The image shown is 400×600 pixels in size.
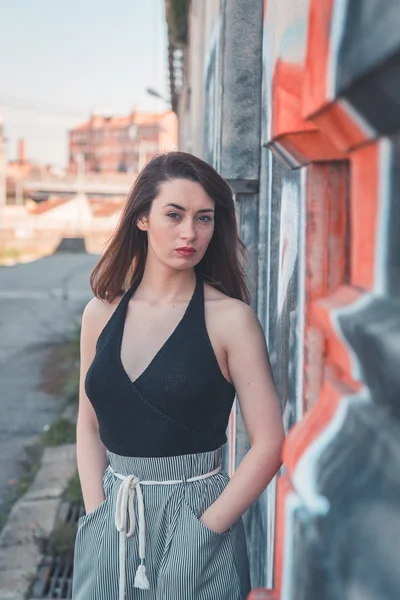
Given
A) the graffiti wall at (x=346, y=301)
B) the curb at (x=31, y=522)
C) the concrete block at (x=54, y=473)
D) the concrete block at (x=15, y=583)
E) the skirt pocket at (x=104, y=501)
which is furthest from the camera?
the concrete block at (x=54, y=473)

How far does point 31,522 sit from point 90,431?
284 cm

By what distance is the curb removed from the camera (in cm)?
397

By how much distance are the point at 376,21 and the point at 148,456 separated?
1.27 m

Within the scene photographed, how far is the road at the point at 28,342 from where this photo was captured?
6.80 m

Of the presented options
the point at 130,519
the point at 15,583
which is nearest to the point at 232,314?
the point at 130,519

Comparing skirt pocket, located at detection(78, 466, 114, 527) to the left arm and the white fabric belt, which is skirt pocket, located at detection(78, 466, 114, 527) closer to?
the white fabric belt

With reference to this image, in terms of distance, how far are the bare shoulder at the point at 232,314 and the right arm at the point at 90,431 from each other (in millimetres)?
313

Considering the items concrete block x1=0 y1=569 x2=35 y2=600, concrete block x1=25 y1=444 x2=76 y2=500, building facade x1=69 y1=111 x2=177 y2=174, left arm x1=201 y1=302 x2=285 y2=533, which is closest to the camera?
left arm x1=201 y1=302 x2=285 y2=533

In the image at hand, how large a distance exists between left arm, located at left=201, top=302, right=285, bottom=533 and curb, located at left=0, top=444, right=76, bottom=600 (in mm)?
2406

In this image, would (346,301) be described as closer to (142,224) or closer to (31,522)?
(142,224)

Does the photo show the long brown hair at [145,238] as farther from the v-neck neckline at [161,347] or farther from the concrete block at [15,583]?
the concrete block at [15,583]

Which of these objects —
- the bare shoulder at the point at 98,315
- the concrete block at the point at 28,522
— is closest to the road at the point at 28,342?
the concrete block at the point at 28,522

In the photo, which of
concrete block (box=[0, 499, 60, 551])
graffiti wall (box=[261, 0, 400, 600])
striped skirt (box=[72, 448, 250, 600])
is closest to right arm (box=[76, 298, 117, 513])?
striped skirt (box=[72, 448, 250, 600])

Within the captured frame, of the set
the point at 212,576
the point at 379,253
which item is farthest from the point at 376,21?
the point at 212,576
